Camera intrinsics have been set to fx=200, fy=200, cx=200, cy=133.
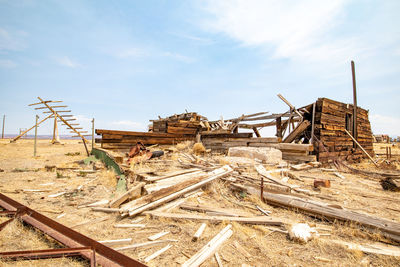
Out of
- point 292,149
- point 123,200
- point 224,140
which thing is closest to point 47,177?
point 123,200

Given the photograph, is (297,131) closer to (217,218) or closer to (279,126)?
(279,126)

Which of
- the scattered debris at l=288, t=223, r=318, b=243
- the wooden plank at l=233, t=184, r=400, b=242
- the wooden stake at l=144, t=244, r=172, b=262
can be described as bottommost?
the wooden stake at l=144, t=244, r=172, b=262

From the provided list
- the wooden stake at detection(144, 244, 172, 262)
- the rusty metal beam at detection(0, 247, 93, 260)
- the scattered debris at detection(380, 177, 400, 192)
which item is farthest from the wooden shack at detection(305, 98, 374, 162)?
the rusty metal beam at detection(0, 247, 93, 260)

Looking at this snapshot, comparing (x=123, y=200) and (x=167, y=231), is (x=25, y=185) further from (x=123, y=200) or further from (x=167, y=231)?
(x=167, y=231)

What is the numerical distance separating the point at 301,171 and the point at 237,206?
615cm

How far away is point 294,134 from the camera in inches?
494

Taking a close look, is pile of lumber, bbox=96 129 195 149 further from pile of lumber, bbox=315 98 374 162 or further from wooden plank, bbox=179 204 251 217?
pile of lumber, bbox=315 98 374 162

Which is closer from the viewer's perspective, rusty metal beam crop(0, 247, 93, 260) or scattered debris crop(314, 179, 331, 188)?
rusty metal beam crop(0, 247, 93, 260)

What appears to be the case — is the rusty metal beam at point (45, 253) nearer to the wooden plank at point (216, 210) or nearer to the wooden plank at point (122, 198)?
the wooden plank at point (122, 198)

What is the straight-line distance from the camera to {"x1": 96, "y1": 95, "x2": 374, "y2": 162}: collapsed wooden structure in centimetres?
1186

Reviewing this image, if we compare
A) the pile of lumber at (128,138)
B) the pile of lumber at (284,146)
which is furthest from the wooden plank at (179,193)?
the pile of lumber at (128,138)

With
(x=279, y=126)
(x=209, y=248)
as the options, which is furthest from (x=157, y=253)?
(x=279, y=126)

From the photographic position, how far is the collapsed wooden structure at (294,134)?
38.9ft

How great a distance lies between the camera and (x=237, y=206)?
5.25m
